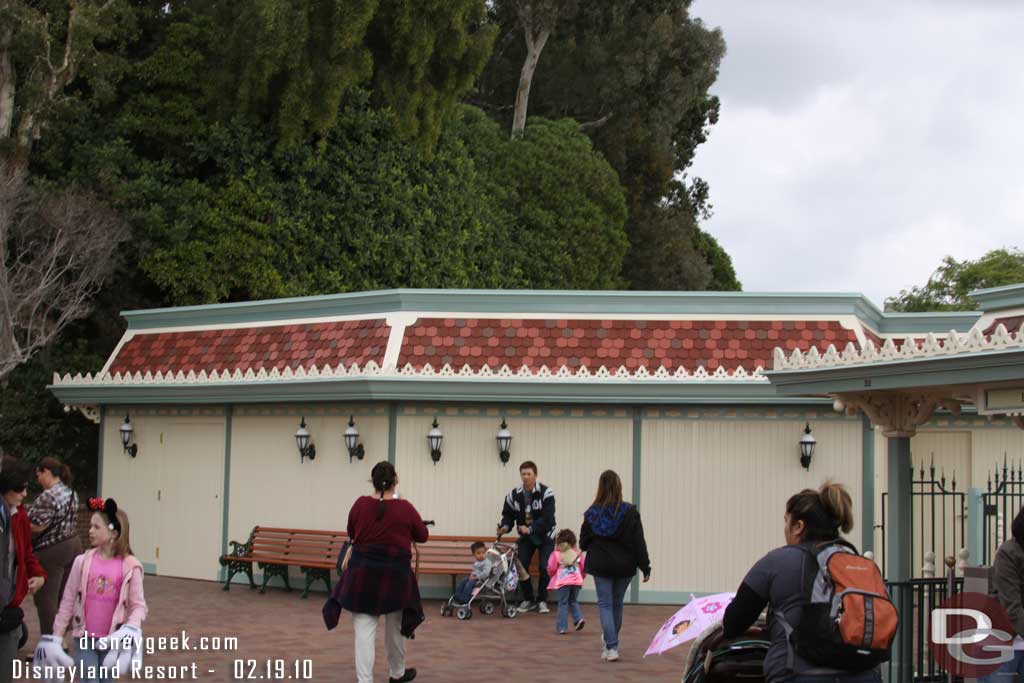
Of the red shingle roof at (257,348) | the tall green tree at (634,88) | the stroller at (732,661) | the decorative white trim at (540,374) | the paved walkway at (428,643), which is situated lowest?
the paved walkway at (428,643)

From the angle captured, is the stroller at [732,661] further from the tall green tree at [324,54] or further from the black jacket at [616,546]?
the tall green tree at [324,54]

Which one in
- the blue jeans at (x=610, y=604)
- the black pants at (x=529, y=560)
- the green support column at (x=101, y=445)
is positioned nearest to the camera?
the blue jeans at (x=610, y=604)

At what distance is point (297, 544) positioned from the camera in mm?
16500

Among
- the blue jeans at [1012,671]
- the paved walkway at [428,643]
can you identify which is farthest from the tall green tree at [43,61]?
the blue jeans at [1012,671]

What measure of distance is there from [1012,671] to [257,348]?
12102mm

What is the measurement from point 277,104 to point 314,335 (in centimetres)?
1006

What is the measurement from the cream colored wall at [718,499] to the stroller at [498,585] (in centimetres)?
202

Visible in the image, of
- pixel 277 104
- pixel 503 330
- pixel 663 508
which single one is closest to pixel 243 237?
pixel 277 104

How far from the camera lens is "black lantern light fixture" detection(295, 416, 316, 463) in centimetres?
1677

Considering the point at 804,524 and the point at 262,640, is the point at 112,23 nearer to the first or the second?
the point at 262,640

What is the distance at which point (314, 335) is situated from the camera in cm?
1733

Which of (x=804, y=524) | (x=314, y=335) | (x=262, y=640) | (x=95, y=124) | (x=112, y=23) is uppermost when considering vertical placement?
(x=112, y=23)

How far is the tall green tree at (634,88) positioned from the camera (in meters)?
38.8

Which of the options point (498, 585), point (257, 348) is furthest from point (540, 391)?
point (257, 348)
